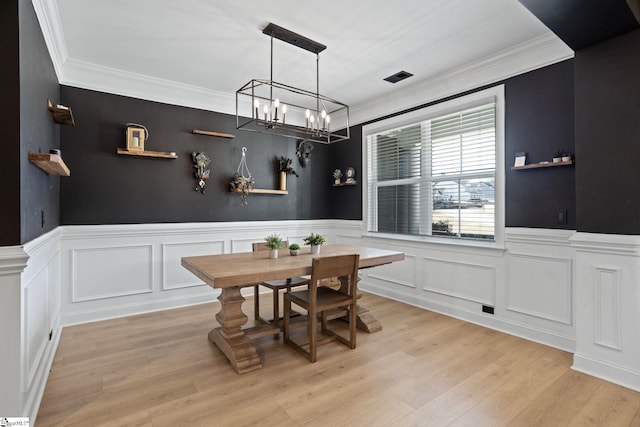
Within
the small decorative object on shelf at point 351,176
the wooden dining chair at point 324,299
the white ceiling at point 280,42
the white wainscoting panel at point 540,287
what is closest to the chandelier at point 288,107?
the white ceiling at point 280,42

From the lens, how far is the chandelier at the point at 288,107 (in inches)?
100

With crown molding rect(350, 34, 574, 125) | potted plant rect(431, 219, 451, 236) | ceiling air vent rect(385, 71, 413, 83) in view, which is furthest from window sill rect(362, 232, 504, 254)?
ceiling air vent rect(385, 71, 413, 83)

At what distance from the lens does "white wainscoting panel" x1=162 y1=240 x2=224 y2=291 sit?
3.87 m

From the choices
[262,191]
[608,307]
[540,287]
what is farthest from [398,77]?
[608,307]

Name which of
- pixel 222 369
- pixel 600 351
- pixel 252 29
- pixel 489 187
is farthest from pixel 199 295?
pixel 600 351

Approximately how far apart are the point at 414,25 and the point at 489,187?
69.6 inches

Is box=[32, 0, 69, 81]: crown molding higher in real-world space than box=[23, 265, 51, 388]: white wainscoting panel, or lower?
higher

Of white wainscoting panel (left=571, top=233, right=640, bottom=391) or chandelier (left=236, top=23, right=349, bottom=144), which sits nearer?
white wainscoting panel (left=571, top=233, right=640, bottom=391)

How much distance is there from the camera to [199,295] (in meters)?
4.11

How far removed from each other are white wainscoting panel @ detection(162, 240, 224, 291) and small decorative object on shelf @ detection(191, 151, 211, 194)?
0.72 m

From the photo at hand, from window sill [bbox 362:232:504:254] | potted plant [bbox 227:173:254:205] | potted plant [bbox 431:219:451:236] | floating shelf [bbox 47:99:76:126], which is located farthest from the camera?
potted plant [bbox 227:173:254:205]

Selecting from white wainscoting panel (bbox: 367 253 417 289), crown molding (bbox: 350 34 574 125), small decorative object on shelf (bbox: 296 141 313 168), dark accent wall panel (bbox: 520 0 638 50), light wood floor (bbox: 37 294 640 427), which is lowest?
light wood floor (bbox: 37 294 640 427)

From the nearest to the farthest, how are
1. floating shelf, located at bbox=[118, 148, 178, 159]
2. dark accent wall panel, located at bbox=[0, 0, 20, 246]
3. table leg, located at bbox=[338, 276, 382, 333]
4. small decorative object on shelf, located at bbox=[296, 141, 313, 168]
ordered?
dark accent wall panel, located at bbox=[0, 0, 20, 246], table leg, located at bbox=[338, 276, 382, 333], floating shelf, located at bbox=[118, 148, 178, 159], small decorative object on shelf, located at bbox=[296, 141, 313, 168]

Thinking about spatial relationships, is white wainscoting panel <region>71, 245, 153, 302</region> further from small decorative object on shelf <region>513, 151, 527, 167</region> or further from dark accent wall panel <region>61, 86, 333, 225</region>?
small decorative object on shelf <region>513, 151, 527, 167</region>
